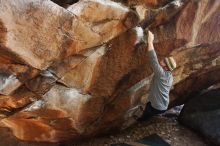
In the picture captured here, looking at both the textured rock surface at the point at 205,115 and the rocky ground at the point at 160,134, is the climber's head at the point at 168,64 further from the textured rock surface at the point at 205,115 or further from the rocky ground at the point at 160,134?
the textured rock surface at the point at 205,115

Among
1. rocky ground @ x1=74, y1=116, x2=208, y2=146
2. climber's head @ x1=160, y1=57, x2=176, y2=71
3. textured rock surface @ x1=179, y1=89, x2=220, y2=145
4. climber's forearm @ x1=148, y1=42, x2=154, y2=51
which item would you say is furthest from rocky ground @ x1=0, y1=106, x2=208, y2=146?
climber's forearm @ x1=148, y1=42, x2=154, y2=51

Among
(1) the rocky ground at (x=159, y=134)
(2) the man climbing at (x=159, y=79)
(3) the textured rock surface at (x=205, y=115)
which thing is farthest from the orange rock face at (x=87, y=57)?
(3) the textured rock surface at (x=205, y=115)

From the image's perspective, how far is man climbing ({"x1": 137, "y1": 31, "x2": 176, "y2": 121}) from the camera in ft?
20.6

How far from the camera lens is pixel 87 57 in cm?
→ 603

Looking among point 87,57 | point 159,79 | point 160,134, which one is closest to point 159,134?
point 160,134

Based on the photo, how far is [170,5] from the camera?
6.50 meters

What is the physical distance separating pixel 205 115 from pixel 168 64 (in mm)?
2584

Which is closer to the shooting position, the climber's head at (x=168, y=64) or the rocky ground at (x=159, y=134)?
the climber's head at (x=168, y=64)

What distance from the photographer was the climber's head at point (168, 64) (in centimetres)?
639

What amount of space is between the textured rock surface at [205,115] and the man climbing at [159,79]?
1718mm

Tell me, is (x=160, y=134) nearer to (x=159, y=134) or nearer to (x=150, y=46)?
(x=159, y=134)

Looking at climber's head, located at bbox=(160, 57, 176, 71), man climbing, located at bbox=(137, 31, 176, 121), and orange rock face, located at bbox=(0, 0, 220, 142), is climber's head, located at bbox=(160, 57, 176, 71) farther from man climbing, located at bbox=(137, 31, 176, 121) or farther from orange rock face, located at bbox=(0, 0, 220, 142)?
orange rock face, located at bbox=(0, 0, 220, 142)

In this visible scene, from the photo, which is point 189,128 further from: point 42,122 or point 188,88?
point 42,122

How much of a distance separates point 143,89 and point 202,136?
2.12 metres
